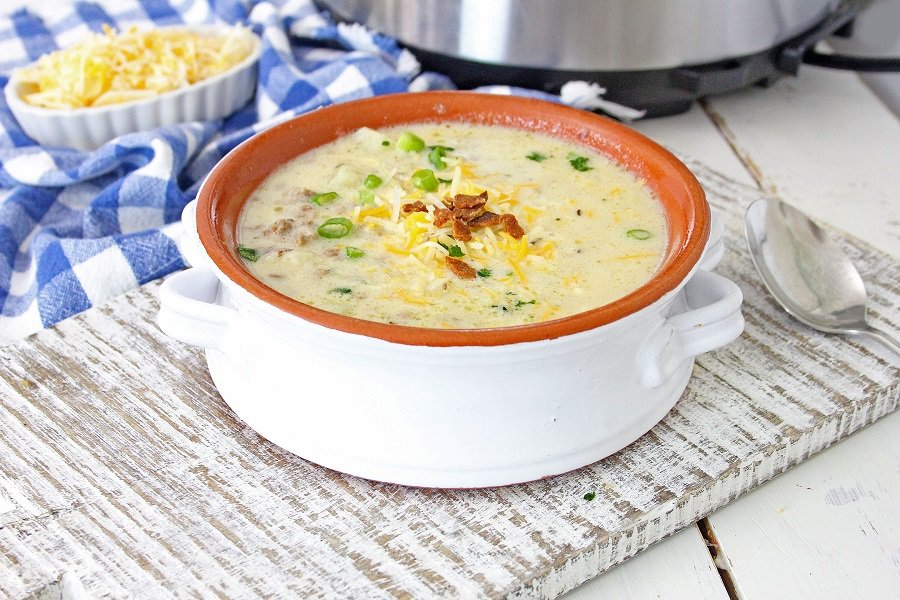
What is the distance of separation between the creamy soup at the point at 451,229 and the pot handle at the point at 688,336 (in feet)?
0.30

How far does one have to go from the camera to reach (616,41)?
2.33 metres

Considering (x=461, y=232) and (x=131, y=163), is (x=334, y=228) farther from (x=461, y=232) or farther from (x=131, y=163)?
(x=131, y=163)

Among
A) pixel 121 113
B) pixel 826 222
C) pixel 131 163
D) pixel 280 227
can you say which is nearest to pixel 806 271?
pixel 826 222

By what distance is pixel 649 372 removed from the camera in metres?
1.44

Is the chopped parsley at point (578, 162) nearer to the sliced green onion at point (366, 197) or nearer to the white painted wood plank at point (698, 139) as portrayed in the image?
the sliced green onion at point (366, 197)

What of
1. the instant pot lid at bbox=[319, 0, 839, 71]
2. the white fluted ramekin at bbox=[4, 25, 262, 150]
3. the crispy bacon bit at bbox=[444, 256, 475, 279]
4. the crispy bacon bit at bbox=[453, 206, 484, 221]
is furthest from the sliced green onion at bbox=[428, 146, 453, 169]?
the white fluted ramekin at bbox=[4, 25, 262, 150]

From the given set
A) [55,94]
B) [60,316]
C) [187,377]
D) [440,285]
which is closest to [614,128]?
[440,285]

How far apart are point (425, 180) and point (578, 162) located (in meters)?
0.28

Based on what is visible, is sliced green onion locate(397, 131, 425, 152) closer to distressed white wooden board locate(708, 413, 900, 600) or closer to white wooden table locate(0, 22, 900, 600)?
white wooden table locate(0, 22, 900, 600)

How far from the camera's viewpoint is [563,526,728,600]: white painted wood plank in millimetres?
1349

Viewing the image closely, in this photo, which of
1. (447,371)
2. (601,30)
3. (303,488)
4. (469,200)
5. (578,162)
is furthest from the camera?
(601,30)

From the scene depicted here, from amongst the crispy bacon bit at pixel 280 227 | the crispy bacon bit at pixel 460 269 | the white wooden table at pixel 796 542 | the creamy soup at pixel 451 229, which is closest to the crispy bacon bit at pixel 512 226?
the creamy soup at pixel 451 229

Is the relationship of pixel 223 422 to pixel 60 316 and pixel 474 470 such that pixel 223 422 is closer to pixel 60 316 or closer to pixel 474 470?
pixel 474 470

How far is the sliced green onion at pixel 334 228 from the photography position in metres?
1.61
